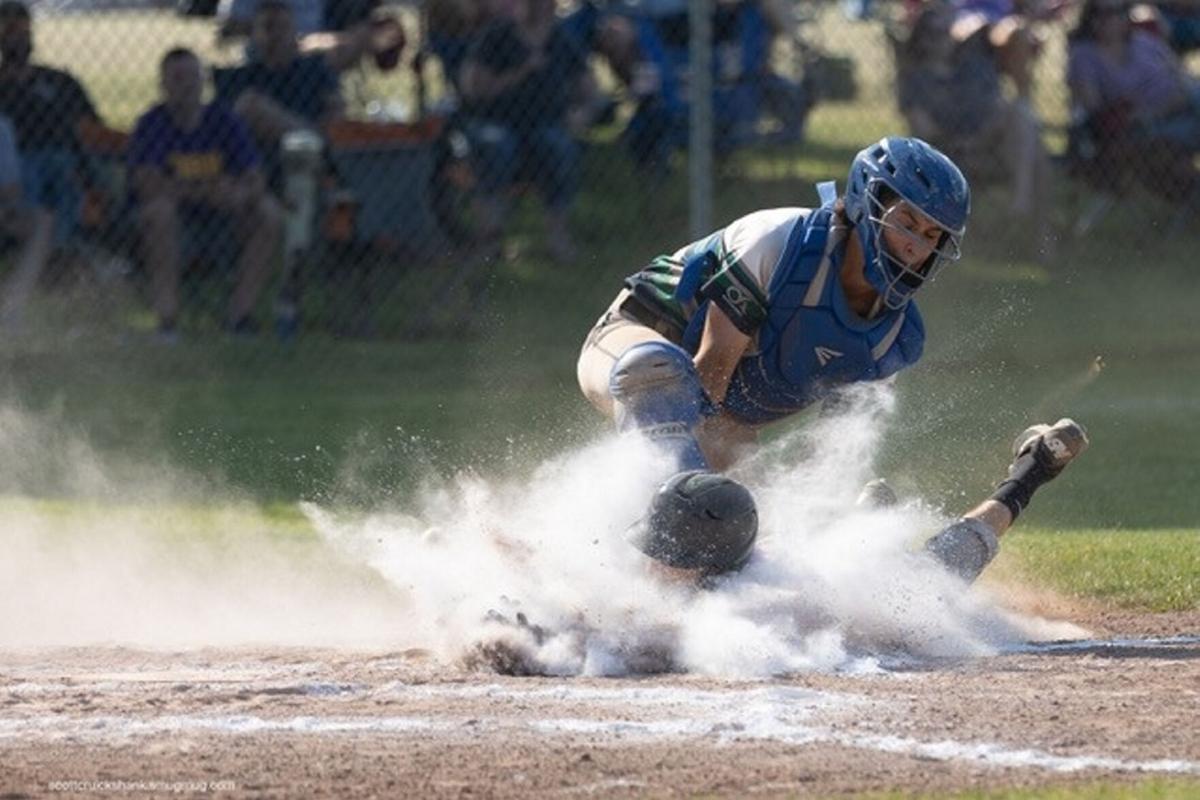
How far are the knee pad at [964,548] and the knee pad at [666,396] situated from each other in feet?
3.03

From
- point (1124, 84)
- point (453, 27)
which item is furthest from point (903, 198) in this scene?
point (1124, 84)

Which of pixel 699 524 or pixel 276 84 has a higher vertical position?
pixel 276 84

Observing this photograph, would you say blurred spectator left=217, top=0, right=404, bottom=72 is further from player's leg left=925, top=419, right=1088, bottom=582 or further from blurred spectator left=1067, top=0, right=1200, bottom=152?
player's leg left=925, top=419, right=1088, bottom=582

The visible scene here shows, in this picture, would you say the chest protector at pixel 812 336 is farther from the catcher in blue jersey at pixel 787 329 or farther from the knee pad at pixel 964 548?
the knee pad at pixel 964 548

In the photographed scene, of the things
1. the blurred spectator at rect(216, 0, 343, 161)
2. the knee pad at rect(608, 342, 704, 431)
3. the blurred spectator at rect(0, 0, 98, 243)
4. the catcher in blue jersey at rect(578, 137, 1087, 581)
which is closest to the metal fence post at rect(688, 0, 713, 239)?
the blurred spectator at rect(216, 0, 343, 161)

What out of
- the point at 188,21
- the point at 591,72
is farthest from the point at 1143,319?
the point at 188,21

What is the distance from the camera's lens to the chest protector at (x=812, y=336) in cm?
710

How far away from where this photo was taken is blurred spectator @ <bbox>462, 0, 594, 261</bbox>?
13.5 meters

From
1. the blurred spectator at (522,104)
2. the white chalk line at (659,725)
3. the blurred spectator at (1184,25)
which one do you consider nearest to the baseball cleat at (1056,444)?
the white chalk line at (659,725)

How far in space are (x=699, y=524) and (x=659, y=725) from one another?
0.83 meters

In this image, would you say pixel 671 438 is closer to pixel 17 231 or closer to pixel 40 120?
pixel 17 231

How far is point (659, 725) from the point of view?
564 cm

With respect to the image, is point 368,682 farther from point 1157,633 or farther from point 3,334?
point 3,334

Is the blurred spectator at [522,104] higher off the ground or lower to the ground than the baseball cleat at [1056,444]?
higher
